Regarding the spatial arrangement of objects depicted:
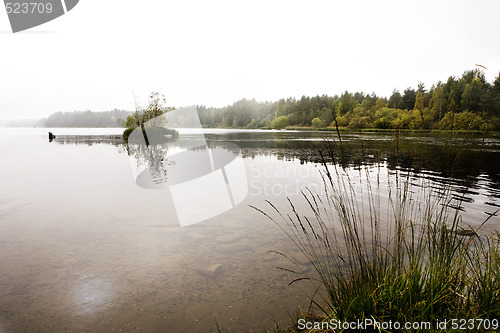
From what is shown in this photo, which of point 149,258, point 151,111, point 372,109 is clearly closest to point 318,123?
point 372,109

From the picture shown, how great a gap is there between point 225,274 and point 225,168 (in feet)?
35.8

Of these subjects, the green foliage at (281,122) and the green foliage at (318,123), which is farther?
the green foliage at (281,122)

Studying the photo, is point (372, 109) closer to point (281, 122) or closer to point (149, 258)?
point (281, 122)

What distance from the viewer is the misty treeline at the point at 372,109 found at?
82312mm

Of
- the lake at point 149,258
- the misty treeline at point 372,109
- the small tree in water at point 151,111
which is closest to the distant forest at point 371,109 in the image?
the misty treeline at point 372,109

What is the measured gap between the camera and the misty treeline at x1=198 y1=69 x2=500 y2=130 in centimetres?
8231

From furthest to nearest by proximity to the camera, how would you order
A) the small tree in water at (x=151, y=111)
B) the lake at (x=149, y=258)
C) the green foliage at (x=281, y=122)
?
the green foliage at (x=281, y=122)
the small tree in water at (x=151, y=111)
the lake at (x=149, y=258)

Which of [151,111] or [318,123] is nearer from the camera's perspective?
[151,111]

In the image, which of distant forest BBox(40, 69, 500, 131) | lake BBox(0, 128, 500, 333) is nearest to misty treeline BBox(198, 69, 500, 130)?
distant forest BBox(40, 69, 500, 131)

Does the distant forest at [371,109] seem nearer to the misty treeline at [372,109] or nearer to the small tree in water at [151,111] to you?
the misty treeline at [372,109]

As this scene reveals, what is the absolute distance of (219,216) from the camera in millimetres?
7602

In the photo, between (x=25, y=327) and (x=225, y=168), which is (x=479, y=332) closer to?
(x=25, y=327)

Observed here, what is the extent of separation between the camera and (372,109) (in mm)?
128750

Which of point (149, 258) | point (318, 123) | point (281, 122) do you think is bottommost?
point (149, 258)
